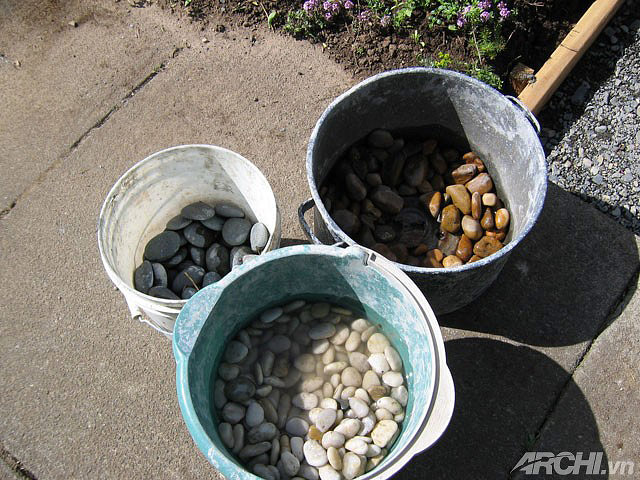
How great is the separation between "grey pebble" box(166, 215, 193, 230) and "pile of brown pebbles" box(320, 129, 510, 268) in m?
0.52

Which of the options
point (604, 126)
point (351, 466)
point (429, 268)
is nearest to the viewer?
point (351, 466)

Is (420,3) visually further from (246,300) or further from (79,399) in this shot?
(79,399)

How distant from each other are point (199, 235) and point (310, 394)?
0.72 meters

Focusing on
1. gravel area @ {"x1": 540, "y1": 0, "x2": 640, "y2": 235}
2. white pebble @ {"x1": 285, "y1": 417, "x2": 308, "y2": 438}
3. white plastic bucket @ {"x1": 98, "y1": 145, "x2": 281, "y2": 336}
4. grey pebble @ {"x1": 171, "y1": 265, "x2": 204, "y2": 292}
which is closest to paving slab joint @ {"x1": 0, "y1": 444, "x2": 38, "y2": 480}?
white plastic bucket @ {"x1": 98, "y1": 145, "x2": 281, "y2": 336}

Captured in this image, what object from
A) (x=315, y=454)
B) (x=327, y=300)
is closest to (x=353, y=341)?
(x=327, y=300)

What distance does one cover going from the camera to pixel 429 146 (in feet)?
7.26

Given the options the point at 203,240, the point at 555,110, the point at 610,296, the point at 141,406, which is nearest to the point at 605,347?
the point at 610,296

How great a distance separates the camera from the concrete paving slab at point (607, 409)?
1.93m

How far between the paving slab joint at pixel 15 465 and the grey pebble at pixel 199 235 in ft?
3.13

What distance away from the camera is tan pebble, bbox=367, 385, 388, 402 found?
1.69 metres

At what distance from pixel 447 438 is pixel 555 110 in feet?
5.19

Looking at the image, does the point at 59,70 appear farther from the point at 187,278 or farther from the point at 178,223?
the point at 187,278

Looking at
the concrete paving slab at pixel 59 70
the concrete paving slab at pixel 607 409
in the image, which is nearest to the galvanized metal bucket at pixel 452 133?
the concrete paving slab at pixel 607 409

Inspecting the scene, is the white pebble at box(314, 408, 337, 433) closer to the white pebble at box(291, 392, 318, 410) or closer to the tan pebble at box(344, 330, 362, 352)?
the white pebble at box(291, 392, 318, 410)
